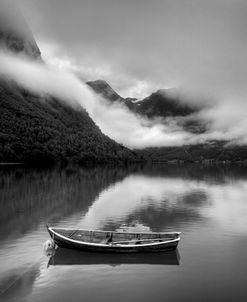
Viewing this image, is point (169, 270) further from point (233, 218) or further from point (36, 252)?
point (233, 218)

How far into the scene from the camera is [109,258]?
32969 mm

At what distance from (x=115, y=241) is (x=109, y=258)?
2.81 metres

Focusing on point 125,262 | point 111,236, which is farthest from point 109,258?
point 111,236

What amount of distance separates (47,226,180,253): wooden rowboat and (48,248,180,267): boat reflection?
59 cm

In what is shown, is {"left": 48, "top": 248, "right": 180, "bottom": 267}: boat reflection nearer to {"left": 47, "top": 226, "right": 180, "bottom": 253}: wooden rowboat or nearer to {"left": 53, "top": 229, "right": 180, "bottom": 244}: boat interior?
{"left": 47, "top": 226, "right": 180, "bottom": 253}: wooden rowboat

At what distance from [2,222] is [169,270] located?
29280mm

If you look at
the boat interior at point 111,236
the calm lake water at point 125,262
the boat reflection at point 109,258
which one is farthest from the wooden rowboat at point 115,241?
the calm lake water at point 125,262

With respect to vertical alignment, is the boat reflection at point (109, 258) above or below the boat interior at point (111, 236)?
below

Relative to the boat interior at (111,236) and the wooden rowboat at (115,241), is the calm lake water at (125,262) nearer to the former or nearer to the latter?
the wooden rowboat at (115,241)

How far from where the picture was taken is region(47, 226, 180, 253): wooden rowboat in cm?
3328

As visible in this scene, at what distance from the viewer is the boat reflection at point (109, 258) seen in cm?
3225

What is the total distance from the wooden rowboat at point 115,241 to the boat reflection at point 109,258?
589 mm

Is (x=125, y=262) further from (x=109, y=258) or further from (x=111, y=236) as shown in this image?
(x=111, y=236)

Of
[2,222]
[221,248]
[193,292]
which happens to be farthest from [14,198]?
[193,292]
